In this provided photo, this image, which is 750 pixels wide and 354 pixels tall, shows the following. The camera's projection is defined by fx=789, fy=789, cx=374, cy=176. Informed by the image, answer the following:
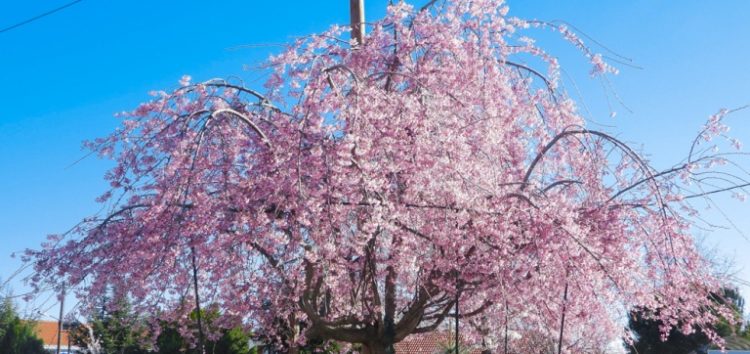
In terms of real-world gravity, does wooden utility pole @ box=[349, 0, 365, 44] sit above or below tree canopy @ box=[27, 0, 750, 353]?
above

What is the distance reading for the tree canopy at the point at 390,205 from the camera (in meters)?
8.18

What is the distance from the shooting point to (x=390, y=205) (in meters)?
7.94

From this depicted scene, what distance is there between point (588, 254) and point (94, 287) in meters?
5.61

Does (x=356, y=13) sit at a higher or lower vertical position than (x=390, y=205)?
higher

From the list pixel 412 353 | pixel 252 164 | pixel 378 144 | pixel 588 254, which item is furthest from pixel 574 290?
pixel 412 353

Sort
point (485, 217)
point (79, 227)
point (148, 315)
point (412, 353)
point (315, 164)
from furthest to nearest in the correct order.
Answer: point (412, 353), point (148, 315), point (79, 227), point (485, 217), point (315, 164)

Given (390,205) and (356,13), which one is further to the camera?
(356,13)

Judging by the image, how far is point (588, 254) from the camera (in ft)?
28.9

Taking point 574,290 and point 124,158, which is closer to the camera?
point 124,158

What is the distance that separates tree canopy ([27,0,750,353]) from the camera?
8.18 m

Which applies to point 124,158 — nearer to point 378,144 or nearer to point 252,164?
point 252,164

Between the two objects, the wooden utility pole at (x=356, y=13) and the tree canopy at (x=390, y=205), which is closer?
the tree canopy at (x=390, y=205)

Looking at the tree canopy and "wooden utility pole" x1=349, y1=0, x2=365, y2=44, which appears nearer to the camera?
the tree canopy

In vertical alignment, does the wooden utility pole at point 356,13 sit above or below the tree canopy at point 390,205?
above
